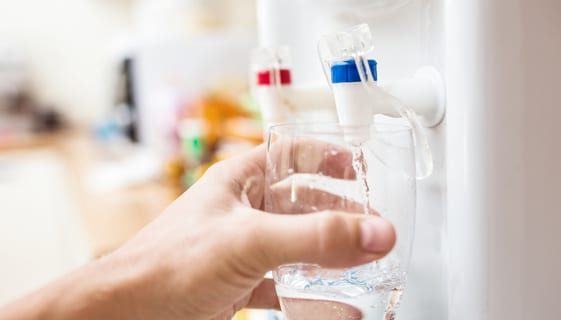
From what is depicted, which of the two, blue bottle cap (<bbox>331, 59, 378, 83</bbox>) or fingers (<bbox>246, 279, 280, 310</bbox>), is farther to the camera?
fingers (<bbox>246, 279, 280, 310</bbox>)

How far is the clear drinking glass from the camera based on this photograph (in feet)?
1.08

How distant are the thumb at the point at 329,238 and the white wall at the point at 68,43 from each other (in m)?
3.28

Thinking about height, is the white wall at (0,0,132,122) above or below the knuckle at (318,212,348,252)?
above

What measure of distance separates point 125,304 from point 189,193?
0.26 ft

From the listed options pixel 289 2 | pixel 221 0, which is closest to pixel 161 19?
pixel 221 0

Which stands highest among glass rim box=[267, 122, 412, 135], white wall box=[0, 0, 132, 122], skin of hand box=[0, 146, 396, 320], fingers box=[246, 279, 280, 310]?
white wall box=[0, 0, 132, 122]

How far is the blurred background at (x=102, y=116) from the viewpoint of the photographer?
4.43 feet

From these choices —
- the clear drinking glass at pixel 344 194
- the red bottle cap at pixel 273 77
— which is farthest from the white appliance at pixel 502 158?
the red bottle cap at pixel 273 77

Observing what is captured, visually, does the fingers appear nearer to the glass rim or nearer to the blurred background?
the glass rim

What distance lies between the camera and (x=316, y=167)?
332mm

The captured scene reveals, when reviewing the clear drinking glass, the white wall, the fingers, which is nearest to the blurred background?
the white wall

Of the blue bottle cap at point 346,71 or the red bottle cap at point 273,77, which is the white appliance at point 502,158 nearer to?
the blue bottle cap at point 346,71

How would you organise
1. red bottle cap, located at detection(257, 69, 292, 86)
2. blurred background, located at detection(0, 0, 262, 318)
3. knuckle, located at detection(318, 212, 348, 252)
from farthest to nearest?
1. blurred background, located at detection(0, 0, 262, 318)
2. red bottle cap, located at detection(257, 69, 292, 86)
3. knuckle, located at detection(318, 212, 348, 252)

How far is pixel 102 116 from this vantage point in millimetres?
3482
